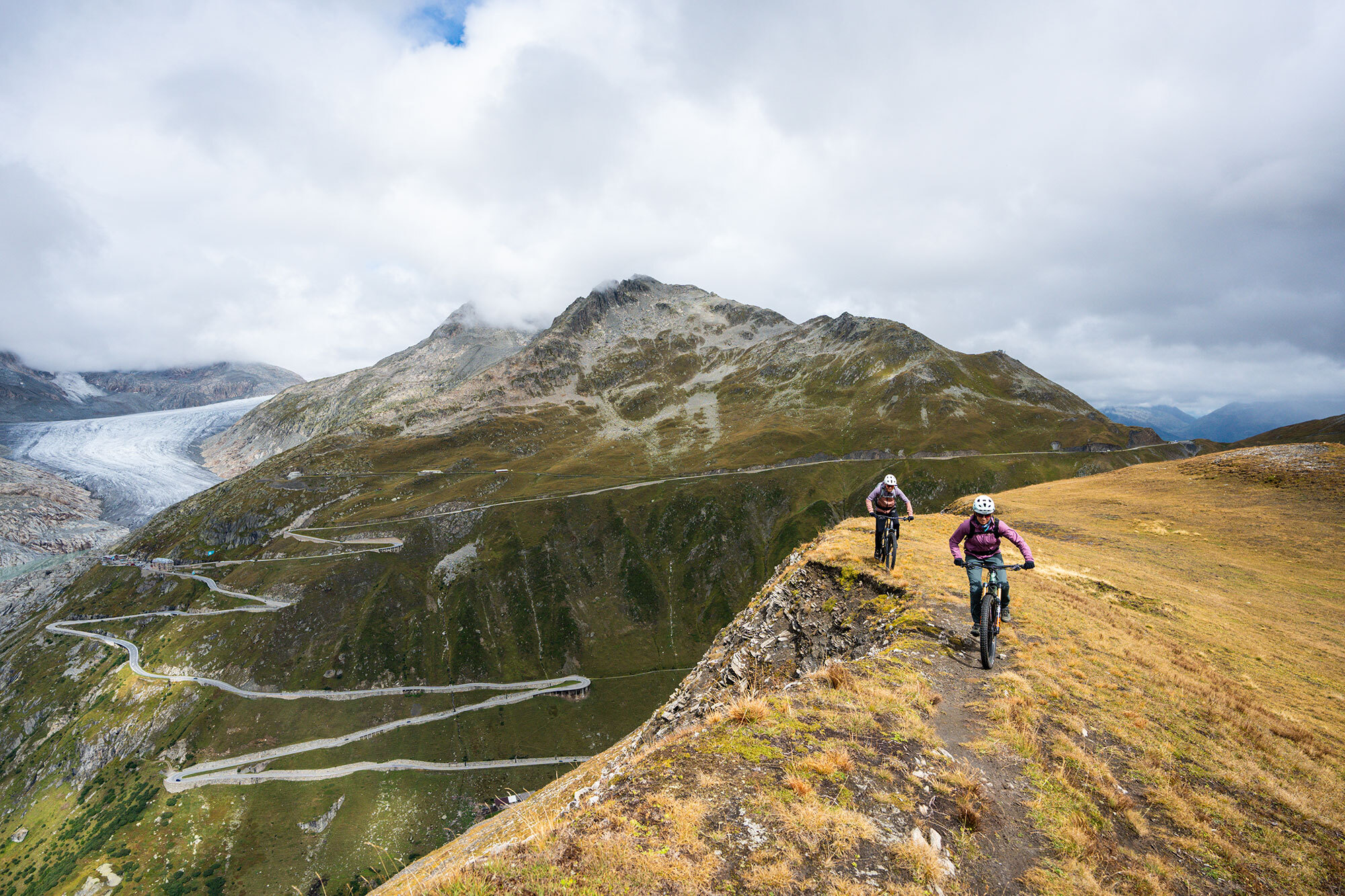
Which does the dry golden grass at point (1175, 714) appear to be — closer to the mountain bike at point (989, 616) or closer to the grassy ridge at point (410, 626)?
the mountain bike at point (989, 616)

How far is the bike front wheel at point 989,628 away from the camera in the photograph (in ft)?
48.6

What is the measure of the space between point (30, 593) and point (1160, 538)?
1002 feet

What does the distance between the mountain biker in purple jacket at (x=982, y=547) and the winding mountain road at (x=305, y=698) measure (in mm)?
98896

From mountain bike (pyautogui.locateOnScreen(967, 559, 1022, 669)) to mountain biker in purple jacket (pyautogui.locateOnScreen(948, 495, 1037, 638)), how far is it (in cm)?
7

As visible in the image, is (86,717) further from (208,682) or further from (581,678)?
(581,678)

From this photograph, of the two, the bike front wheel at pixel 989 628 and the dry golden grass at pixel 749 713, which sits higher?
the bike front wheel at pixel 989 628

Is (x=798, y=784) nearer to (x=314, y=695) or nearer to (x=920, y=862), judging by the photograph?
(x=920, y=862)

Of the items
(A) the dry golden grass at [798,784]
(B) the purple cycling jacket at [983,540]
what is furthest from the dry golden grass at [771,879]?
(B) the purple cycling jacket at [983,540]

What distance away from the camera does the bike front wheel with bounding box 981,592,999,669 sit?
1481 centimetres

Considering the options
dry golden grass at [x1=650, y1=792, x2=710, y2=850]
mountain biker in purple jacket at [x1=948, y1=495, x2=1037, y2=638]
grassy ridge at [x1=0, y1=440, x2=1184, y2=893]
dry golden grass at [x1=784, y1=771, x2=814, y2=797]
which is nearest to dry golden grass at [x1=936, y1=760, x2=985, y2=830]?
dry golden grass at [x1=784, y1=771, x2=814, y2=797]

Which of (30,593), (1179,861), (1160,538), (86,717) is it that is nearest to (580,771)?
(1179,861)

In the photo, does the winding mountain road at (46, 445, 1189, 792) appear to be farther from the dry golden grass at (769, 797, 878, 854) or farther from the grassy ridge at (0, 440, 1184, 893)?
the dry golden grass at (769, 797, 878, 854)

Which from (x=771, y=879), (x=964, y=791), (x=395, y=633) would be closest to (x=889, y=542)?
(x=964, y=791)

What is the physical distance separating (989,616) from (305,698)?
134 m
